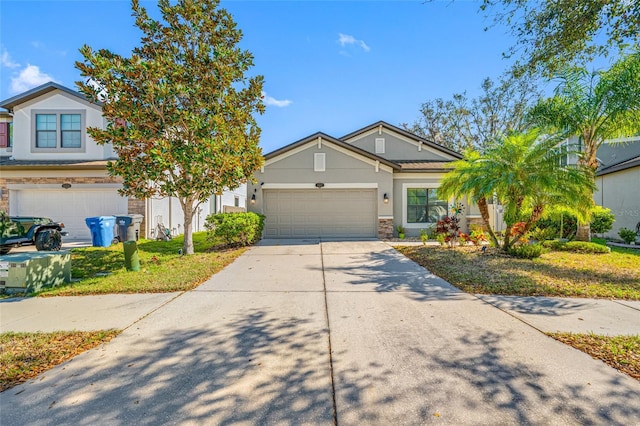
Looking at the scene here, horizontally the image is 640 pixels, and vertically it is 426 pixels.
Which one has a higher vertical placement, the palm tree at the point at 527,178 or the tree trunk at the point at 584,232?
the palm tree at the point at 527,178

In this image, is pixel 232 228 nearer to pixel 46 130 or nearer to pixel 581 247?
pixel 46 130

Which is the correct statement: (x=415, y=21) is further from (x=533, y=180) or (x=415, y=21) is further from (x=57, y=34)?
(x=57, y=34)

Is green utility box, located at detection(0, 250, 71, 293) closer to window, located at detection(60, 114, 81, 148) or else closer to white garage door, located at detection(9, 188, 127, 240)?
white garage door, located at detection(9, 188, 127, 240)

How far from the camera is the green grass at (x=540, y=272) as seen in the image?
5.94m

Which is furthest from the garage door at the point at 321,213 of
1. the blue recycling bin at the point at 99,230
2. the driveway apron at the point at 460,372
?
the driveway apron at the point at 460,372

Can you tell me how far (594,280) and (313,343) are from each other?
21.6 ft

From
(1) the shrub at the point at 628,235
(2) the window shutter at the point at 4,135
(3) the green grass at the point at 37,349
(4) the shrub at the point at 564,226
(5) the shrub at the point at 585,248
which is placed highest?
(2) the window shutter at the point at 4,135

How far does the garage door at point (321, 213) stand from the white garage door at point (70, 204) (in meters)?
6.33

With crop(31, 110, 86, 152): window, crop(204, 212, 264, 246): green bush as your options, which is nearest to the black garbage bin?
crop(204, 212, 264, 246): green bush

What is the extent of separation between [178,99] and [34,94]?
9.19m

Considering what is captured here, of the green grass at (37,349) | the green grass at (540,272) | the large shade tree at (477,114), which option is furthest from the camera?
the large shade tree at (477,114)

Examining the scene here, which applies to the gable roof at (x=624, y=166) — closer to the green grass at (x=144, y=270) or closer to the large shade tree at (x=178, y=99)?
the large shade tree at (x=178, y=99)

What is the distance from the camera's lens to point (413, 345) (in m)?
3.64

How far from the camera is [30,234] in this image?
9891mm
